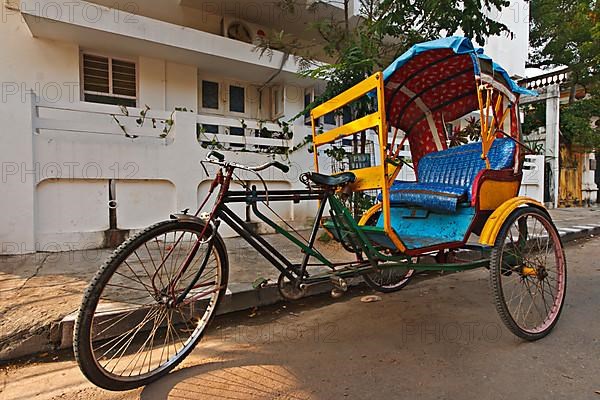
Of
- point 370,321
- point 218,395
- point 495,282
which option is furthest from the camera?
point 370,321

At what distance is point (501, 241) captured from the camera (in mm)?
2391

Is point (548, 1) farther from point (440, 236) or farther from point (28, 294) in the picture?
point (28, 294)

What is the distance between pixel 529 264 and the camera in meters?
2.64

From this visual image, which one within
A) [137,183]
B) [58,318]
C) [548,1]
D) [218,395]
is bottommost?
[218,395]

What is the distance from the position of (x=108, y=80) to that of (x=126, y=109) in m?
1.50

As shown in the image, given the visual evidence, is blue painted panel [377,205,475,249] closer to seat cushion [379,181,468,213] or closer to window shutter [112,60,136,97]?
seat cushion [379,181,468,213]

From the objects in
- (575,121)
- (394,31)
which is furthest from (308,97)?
(575,121)

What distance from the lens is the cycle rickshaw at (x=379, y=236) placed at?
1952 millimetres

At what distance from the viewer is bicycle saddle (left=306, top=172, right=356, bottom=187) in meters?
2.20

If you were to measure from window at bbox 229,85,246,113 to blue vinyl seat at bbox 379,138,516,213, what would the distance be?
5101 mm

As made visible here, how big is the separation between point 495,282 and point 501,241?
302 millimetres

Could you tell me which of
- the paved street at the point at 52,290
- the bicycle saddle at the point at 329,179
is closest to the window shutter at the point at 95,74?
the paved street at the point at 52,290

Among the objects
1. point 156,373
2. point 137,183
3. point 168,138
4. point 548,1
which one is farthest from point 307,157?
point 548,1

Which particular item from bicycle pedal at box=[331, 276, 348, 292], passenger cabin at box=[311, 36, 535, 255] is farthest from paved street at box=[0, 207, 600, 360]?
passenger cabin at box=[311, 36, 535, 255]
